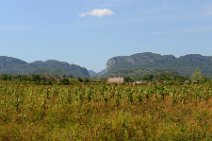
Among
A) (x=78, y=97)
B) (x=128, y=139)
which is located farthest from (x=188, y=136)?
(x=78, y=97)

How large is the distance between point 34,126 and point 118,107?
29.1 feet

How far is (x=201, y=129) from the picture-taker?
17.3 m

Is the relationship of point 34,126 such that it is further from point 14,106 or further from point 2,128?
point 14,106

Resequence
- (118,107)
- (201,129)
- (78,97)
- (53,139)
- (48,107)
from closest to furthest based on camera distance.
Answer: (53,139) < (201,129) < (48,107) < (118,107) < (78,97)

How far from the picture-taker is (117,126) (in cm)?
1620

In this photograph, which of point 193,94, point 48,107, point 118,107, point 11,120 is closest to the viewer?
point 11,120

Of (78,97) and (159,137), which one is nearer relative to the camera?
(159,137)

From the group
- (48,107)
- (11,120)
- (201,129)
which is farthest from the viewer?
(48,107)

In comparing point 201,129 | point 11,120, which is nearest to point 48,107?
point 11,120

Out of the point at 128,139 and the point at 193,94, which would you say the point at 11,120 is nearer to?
the point at 128,139

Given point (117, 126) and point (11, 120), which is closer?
point (117, 126)

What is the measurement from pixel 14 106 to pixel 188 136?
10889 millimetres

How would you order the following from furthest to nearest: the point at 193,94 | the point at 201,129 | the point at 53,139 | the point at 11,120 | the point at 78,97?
the point at 193,94 → the point at 78,97 → the point at 11,120 → the point at 201,129 → the point at 53,139

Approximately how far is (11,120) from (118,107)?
8.27 meters
